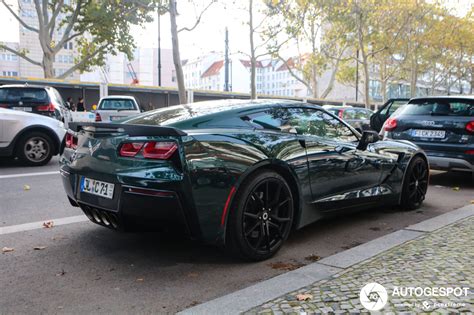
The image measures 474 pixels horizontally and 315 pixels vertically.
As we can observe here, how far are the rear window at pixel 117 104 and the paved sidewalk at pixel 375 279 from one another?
14.9m

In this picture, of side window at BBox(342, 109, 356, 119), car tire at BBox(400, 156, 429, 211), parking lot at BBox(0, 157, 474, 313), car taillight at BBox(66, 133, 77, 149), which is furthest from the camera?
side window at BBox(342, 109, 356, 119)

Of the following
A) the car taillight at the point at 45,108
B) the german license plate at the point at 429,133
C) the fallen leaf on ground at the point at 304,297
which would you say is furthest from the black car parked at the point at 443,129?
the car taillight at the point at 45,108

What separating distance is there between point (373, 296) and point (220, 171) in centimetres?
142

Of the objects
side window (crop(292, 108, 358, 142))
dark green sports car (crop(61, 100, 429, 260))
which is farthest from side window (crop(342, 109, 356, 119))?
dark green sports car (crop(61, 100, 429, 260))

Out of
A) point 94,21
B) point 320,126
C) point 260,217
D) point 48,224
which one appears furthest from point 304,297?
point 94,21

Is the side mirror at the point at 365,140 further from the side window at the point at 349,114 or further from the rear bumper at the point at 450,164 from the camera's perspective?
the side window at the point at 349,114

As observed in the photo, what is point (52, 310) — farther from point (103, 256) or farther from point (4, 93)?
point (4, 93)

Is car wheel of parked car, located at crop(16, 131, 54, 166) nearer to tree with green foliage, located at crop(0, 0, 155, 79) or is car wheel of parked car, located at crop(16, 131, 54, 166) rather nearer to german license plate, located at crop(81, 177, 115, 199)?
german license plate, located at crop(81, 177, 115, 199)

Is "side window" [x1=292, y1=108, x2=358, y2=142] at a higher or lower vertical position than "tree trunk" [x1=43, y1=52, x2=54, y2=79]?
lower

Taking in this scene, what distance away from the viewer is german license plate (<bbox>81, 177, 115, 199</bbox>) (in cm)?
366

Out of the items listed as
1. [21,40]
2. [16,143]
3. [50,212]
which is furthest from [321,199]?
[21,40]

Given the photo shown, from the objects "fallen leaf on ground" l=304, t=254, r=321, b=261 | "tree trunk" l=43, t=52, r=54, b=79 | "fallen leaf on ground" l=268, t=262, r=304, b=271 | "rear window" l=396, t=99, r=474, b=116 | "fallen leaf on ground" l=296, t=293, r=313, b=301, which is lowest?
"fallen leaf on ground" l=268, t=262, r=304, b=271

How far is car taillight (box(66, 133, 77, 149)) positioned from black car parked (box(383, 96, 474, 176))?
5.87 metres

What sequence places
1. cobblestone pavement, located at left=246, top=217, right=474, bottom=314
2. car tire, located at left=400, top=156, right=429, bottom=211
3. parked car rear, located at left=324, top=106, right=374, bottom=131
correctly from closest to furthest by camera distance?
cobblestone pavement, located at left=246, top=217, right=474, bottom=314, car tire, located at left=400, top=156, right=429, bottom=211, parked car rear, located at left=324, top=106, right=374, bottom=131
